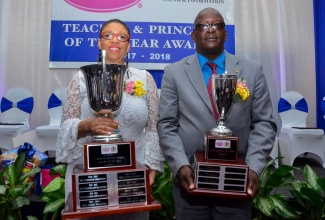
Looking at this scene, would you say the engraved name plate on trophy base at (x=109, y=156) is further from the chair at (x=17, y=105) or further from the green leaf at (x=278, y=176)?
the chair at (x=17, y=105)

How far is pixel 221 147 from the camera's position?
1.29 metres

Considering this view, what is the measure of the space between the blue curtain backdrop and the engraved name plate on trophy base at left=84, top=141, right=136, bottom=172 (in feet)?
15.5

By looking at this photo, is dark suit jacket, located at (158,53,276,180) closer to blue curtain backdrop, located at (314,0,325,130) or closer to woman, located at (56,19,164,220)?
woman, located at (56,19,164,220)

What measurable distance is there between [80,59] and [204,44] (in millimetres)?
3825

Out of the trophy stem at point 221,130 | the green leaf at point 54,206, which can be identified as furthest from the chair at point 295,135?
the trophy stem at point 221,130

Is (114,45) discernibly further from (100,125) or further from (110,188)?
(110,188)

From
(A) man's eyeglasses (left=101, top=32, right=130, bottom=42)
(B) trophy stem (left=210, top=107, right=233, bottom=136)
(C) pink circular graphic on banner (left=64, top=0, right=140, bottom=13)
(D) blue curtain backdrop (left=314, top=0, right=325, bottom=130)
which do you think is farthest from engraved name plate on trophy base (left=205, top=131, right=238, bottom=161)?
(D) blue curtain backdrop (left=314, top=0, right=325, bottom=130)

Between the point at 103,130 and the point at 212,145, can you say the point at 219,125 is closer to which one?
the point at 212,145

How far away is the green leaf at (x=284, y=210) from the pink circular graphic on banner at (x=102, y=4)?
3711mm

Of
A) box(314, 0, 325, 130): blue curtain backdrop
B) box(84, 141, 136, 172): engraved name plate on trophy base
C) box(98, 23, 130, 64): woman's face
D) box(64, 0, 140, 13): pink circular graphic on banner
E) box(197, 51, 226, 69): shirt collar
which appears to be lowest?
box(84, 141, 136, 172): engraved name plate on trophy base

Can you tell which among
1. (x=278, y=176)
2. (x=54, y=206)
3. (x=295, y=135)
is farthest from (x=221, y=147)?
(x=295, y=135)

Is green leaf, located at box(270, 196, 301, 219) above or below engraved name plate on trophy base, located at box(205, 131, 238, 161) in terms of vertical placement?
below

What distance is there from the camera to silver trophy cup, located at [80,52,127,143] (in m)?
1.31

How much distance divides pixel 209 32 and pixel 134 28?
3.73 meters
